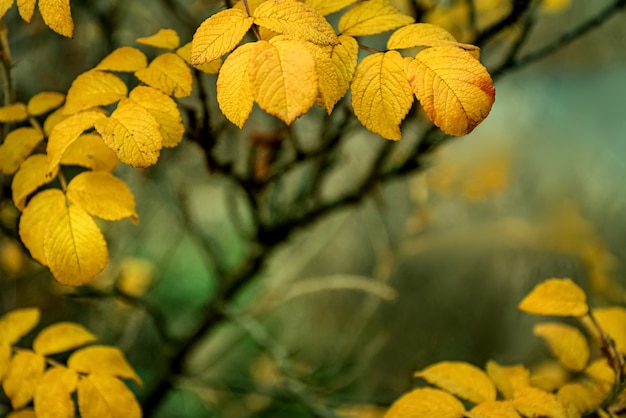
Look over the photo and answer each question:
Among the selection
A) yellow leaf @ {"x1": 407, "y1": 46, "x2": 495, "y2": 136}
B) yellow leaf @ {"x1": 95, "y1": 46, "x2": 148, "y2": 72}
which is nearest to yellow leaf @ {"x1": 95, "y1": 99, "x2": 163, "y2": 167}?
yellow leaf @ {"x1": 95, "y1": 46, "x2": 148, "y2": 72}

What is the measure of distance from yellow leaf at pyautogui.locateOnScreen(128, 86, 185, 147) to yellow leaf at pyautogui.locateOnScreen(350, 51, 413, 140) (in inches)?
10.9

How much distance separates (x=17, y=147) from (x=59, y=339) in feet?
1.17

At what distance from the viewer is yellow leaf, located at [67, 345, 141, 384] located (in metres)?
0.98

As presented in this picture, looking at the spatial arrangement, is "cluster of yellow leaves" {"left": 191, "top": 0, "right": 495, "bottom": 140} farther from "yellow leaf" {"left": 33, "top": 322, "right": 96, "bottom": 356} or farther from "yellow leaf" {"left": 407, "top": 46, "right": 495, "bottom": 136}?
"yellow leaf" {"left": 33, "top": 322, "right": 96, "bottom": 356}

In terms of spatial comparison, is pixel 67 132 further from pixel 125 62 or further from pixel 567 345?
pixel 567 345

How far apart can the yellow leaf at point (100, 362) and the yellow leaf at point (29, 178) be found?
283 mm

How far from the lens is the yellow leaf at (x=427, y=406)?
0.87 m

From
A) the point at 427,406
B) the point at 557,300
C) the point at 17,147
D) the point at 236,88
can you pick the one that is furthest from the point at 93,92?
the point at 557,300

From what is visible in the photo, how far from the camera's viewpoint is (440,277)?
3.29m

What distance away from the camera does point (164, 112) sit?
86 cm

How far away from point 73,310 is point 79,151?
182cm

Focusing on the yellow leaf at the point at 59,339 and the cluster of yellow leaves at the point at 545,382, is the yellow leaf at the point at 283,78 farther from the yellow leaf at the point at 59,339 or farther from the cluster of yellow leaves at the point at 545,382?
the yellow leaf at the point at 59,339

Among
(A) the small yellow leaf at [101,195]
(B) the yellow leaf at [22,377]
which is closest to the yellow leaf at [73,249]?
(A) the small yellow leaf at [101,195]

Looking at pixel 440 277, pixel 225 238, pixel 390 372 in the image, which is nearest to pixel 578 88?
pixel 440 277
